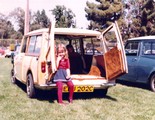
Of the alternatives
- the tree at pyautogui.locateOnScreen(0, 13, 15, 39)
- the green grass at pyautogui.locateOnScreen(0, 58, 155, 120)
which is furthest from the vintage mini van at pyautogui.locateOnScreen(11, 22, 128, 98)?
the tree at pyautogui.locateOnScreen(0, 13, 15, 39)

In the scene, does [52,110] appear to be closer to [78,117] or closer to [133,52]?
[78,117]

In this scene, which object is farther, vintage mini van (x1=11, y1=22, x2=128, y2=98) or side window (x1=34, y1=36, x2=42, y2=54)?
side window (x1=34, y1=36, x2=42, y2=54)

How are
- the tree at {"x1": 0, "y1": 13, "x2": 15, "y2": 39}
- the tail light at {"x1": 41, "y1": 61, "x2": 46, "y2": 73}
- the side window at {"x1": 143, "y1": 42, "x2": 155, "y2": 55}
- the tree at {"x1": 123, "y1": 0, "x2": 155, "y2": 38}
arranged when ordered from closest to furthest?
1. the tail light at {"x1": 41, "y1": 61, "x2": 46, "y2": 73}
2. the side window at {"x1": 143, "y1": 42, "x2": 155, "y2": 55}
3. the tree at {"x1": 123, "y1": 0, "x2": 155, "y2": 38}
4. the tree at {"x1": 0, "y1": 13, "x2": 15, "y2": 39}

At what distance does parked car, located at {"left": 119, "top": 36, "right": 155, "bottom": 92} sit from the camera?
9.95 m

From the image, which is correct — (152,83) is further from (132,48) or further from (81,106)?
(81,106)

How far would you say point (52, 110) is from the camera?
22.9 ft

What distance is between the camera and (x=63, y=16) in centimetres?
5034

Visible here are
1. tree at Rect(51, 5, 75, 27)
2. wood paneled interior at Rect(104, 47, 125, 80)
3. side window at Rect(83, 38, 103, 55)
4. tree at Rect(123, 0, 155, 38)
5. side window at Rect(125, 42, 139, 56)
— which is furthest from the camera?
tree at Rect(51, 5, 75, 27)

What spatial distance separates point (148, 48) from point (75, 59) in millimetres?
2304

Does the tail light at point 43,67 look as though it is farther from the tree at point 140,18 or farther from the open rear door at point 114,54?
the tree at point 140,18

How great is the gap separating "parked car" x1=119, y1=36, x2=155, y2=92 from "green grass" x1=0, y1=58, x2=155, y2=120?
633 mm

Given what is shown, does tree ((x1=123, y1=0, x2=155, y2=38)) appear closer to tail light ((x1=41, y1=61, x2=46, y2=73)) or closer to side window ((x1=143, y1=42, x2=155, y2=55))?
side window ((x1=143, y1=42, x2=155, y2=55))

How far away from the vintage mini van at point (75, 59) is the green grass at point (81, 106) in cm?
36

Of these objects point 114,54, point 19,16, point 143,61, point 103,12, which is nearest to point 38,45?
point 114,54
